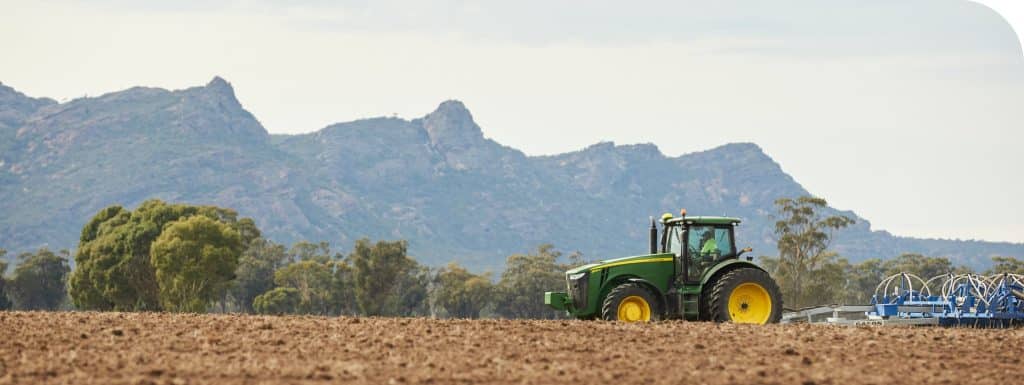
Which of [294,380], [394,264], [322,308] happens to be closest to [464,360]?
[294,380]

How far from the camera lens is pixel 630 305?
23.2 meters

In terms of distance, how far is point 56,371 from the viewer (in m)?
15.3

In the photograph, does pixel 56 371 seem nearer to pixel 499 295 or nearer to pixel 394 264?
pixel 394 264

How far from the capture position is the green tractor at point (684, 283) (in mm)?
23156

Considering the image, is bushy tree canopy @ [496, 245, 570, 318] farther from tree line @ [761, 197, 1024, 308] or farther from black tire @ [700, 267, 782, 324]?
black tire @ [700, 267, 782, 324]

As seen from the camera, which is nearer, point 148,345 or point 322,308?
point 148,345

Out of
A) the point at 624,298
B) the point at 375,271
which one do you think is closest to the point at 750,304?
the point at 624,298

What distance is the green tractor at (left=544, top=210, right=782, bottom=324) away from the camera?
912 inches

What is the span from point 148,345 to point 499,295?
92.6m

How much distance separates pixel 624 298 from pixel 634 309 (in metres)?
0.31

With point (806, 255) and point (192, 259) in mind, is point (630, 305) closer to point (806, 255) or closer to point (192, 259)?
point (192, 259)

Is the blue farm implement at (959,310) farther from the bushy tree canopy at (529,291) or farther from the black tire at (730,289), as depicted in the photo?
the bushy tree canopy at (529,291)

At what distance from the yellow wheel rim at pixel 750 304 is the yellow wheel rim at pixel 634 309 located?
1.51m

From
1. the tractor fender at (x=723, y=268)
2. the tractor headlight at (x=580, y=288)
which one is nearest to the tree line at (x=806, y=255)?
the tractor fender at (x=723, y=268)
